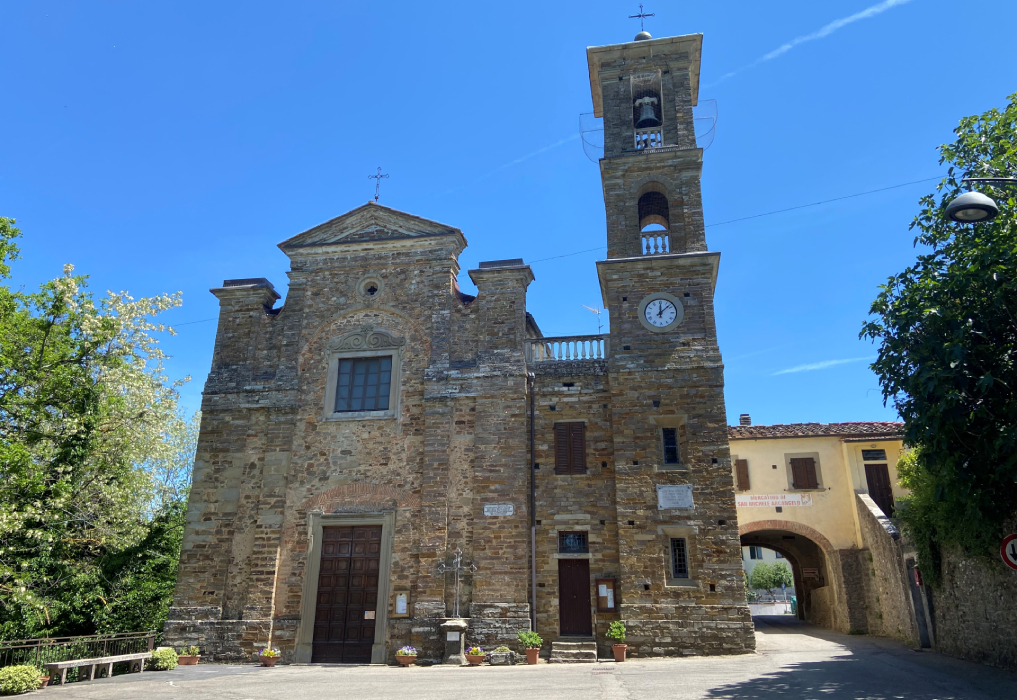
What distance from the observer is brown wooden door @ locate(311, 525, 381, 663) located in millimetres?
15055

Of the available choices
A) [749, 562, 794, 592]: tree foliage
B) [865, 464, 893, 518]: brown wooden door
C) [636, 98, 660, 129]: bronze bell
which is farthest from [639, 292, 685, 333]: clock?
[749, 562, 794, 592]: tree foliage

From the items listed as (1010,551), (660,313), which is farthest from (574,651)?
(1010,551)

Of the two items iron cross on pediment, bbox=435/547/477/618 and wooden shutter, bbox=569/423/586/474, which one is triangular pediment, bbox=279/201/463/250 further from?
iron cross on pediment, bbox=435/547/477/618

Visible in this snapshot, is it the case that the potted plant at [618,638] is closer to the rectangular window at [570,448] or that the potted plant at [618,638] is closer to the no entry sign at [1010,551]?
the rectangular window at [570,448]

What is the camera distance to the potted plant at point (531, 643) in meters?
14.0

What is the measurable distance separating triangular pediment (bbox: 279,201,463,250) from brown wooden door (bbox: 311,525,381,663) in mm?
7445

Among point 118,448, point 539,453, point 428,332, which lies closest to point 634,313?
point 539,453

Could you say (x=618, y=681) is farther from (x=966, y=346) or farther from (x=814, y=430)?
(x=814, y=430)

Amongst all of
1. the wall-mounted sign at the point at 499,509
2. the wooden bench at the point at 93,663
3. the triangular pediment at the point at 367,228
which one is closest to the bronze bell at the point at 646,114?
the triangular pediment at the point at 367,228

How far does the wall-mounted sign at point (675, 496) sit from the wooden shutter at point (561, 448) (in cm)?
213

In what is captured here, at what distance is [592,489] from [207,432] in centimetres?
950

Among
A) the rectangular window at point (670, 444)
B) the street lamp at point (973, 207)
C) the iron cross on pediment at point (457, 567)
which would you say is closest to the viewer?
the street lamp at point (973, 207)

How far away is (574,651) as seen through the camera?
14.2 meters

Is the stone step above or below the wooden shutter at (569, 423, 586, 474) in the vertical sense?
below
